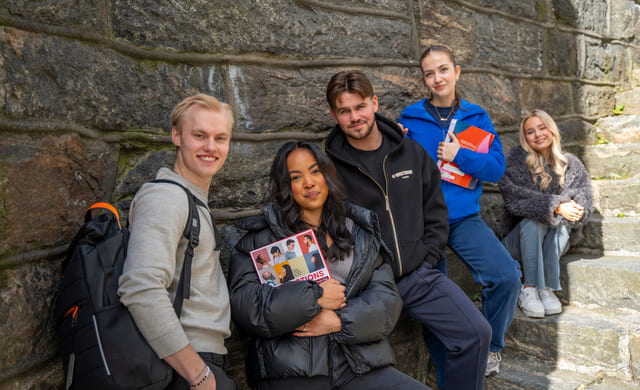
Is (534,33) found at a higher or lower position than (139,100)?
higher

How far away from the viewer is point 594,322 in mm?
2834

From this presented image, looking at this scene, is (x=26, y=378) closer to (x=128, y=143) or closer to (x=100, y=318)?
(x=100, y=318)

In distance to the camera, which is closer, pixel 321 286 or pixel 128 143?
pixel 321 286

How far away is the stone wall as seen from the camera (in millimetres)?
1599

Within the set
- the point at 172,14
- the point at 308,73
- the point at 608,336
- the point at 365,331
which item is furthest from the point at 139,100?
the point at 608,336

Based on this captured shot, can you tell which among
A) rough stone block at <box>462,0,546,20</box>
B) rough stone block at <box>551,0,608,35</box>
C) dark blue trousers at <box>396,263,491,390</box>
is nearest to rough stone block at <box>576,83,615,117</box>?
rough stone block at <box>551,0,608,35</box>

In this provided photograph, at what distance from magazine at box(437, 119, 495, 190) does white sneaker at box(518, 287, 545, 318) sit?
0.90 m

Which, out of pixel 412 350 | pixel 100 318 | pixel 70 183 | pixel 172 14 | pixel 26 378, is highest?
pixel 172 14

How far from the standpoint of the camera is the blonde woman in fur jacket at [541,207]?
3.10m

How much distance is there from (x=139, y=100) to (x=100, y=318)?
1.09 metres

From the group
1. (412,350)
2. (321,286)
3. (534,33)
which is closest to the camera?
(321,286)

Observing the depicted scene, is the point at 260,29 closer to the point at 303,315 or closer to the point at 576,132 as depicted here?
the point at 303,315

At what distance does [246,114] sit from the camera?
2.45m

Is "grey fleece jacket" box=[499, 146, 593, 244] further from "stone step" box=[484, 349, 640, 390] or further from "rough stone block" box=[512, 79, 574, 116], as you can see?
"stone step" box=[484, 349, 640, 390]
